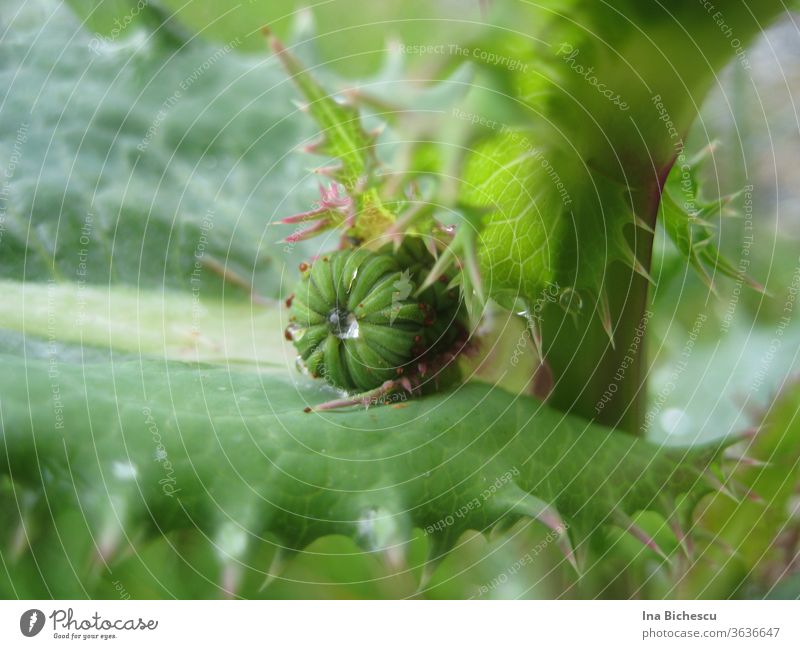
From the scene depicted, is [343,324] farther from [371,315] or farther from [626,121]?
[626,121]

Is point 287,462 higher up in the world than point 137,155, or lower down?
lower down

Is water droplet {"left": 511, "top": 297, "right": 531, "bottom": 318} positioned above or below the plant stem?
above

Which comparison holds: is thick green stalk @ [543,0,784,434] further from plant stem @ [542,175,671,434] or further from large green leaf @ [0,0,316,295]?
large green leaf @ [0,0,316,295]

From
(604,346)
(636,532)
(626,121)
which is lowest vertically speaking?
(636,532)

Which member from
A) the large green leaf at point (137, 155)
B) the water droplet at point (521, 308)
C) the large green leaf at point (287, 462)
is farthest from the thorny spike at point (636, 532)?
the large green leaf at point (137, 155)

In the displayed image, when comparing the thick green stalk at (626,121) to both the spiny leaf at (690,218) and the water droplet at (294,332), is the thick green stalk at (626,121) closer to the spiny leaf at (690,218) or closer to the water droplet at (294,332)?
the spiny leaf at (690,218)

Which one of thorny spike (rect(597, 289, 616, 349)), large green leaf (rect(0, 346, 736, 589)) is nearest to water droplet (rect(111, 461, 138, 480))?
large green leaf (rect(0, 346, 736, 589))

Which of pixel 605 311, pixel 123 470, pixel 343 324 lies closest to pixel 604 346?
pixel 605 311

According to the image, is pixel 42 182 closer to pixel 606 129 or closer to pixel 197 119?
pixel 197 119

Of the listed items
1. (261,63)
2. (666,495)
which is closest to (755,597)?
(666,495)
